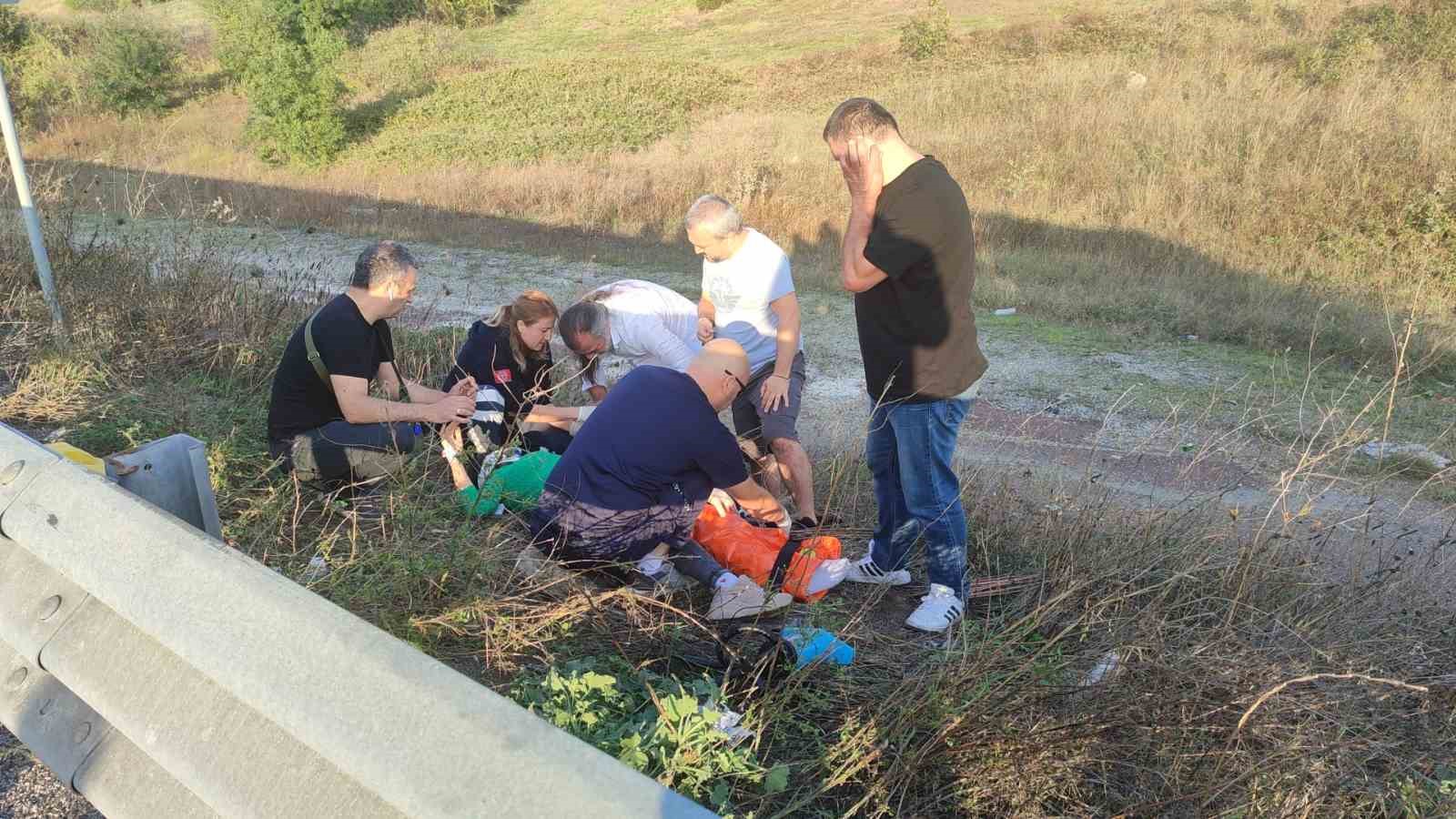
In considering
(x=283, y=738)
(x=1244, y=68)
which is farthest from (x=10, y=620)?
(x=1244, y=68)

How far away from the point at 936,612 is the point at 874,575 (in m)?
0.43

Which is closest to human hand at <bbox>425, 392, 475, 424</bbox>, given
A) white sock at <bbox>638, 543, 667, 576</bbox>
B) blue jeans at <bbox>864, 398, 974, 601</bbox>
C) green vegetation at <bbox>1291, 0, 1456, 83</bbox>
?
white sock at <bbox>638, 543, 667, 576</bbox>

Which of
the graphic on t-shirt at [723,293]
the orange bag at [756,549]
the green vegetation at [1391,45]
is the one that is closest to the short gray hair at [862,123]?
the graphic on t-shirt at [723,293]

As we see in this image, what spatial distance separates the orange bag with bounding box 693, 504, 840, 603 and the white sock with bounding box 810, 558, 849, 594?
0.02 m

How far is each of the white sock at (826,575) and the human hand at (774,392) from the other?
3.59ft

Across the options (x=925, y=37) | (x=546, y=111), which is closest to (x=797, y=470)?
(x=925, y=37)

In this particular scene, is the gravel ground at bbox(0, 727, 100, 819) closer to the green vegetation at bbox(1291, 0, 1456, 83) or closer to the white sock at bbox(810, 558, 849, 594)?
the white sock at bbox(810, 558, 849, 594)

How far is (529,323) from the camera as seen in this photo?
488 centimetres

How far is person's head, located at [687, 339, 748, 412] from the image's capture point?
3.73 meters

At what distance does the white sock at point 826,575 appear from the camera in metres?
3.57

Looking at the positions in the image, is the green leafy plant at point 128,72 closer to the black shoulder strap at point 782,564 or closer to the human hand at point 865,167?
the human hand at point 865,167

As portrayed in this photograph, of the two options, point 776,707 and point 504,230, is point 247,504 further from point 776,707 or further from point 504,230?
point 504,230

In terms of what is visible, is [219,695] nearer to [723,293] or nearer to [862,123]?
[862,123]

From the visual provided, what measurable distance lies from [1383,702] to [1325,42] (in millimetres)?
16060
